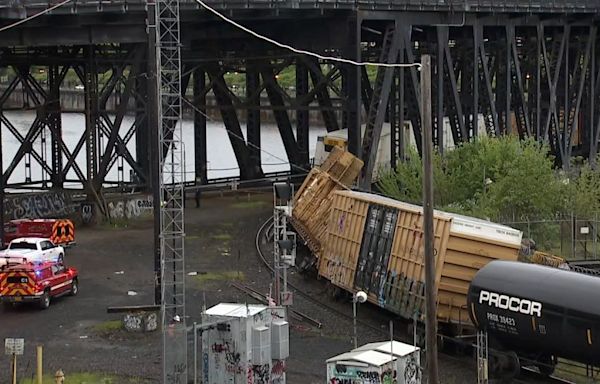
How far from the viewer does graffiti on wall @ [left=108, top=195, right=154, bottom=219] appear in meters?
47.0

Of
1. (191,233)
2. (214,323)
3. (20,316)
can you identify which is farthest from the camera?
(191,233)

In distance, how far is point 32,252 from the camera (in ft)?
98.9

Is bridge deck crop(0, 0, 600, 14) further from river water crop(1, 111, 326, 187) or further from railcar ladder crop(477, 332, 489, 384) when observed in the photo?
railcar ladder crop(477, 332, 489, 384)

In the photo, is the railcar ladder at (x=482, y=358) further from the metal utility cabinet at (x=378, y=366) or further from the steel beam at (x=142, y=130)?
the steel beam at (x=142, y=130)

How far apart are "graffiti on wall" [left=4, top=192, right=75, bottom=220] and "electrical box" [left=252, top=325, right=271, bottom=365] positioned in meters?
26.9

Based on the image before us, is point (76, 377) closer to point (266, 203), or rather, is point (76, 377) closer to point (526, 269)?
point (526, 269)

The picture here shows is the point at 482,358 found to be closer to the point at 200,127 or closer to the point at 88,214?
the point at 88,214

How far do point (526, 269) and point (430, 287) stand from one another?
4.84 meters

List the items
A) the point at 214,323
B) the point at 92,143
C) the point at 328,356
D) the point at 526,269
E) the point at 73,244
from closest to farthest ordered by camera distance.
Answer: the point at 214,323 < the point at 526,269 < the point at 328,356 < the point at 73,244 < the point at 92,143

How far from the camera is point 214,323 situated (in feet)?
70.6

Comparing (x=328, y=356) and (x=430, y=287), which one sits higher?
(x=430, y=287)

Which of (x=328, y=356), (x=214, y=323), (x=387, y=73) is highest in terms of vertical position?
(x=387, y=73)

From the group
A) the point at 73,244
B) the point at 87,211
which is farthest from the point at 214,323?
the point at 87,211

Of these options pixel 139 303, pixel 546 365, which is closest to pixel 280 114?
pixel 139 303
